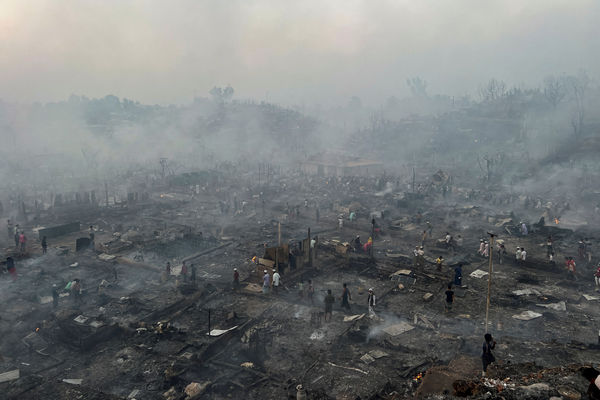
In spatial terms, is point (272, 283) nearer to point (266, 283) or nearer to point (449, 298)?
point (266, 283)

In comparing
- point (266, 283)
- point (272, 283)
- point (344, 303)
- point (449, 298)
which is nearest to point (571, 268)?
point (449, 298)

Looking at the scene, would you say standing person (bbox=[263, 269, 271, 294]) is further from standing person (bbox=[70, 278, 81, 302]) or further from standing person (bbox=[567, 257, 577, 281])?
standing person (bbox=[567, 257, 577, 281])

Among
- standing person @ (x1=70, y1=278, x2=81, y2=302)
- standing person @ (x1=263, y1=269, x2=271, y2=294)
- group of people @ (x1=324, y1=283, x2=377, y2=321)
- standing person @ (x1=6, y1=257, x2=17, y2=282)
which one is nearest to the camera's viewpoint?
group of people @ (x1=324, y1=283, x2=377, y2=321)

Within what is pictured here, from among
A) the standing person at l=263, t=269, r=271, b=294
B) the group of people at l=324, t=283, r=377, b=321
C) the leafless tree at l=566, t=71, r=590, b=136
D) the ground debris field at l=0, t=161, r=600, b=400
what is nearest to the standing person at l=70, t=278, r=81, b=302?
the ground debris field at l=0, t=161, r=600, b=400

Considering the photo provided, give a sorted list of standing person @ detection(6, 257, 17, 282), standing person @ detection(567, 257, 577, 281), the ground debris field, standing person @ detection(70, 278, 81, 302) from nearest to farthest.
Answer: the ground debris field < standing person @ detection(70, 278, 81, 302) < standing person @ detection(567, 257, 577, 281) < standing person @ detection(6, 257, 17, 282)

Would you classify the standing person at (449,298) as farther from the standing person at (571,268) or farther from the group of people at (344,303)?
the standing person at (571,268)

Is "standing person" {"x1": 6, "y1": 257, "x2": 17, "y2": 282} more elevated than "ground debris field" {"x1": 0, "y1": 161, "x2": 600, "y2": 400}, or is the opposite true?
"standing person" {"x1": 6, "y1": 257, "x2": 17, "y2": 282}

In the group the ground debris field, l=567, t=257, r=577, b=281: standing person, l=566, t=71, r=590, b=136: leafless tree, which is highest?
l=566, t=71, r=590, b=136: leafless tree

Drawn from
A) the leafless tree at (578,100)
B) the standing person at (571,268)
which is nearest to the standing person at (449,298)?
the standing person at (571,268)

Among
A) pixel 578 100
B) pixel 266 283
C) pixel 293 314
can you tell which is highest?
pixel 578 100
